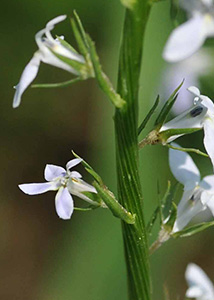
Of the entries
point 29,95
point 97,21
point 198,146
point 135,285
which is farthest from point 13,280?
point 135,285

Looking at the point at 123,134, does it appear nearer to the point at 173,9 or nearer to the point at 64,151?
the point at 173,9

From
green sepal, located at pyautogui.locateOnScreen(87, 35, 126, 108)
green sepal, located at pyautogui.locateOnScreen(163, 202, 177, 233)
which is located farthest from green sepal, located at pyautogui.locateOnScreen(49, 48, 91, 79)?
green sepal, located at pyautogui.locateOnScreen(163, 202, 177, 233)

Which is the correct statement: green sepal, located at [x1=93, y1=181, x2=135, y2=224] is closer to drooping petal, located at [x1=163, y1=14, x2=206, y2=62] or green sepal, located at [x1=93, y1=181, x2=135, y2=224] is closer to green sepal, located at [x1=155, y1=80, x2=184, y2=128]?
green sepal, located at [x1=155, y1=80, x2=184, y2=128]

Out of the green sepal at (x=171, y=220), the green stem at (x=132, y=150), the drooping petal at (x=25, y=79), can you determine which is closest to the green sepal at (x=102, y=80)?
the green stem at (x=132, y=150)

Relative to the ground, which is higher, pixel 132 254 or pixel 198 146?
A: pixel 198 146

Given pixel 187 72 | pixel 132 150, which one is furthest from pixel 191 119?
pixel 187 72

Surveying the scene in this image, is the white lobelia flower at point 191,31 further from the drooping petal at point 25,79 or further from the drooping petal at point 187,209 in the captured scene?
the drooping petal at point 187,209
